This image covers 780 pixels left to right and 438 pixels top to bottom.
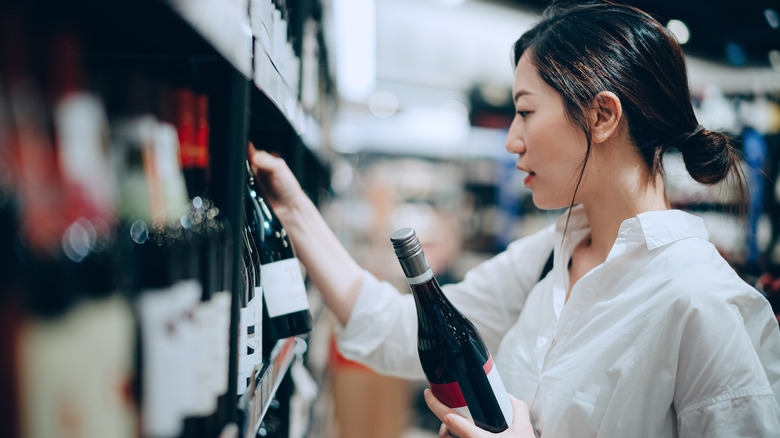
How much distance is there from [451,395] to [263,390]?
359mm

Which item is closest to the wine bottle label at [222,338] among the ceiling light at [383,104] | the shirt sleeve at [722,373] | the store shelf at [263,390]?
the store shelf at [263,390]

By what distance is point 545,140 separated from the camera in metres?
1.01

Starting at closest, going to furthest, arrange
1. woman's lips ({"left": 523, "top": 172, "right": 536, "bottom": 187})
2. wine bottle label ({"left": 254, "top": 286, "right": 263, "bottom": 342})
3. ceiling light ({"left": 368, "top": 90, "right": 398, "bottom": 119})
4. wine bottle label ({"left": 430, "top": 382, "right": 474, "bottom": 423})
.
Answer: wine bottle label ({"left": 254, "top": 286, "right": 263, "bottom": 342}), wine bottle label ({"left": 430, "top": 382, "right": 474, "bottom": 423}), woman's lips ({"left": 523, "top": 172, "right": 536, "bottom": 187}), ceiling light ({"left": 368, "top": 90, "right": 398, "bottom": 119})

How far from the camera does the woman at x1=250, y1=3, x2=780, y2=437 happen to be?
818 millimetres

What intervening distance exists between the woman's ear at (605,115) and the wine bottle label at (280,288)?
71 centimetres

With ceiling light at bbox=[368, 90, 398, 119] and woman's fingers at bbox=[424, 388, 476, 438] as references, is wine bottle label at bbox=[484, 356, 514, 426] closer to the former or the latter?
woman's fingers at bbox=[424, 388, 476, 438]

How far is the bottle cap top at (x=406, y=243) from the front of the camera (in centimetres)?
82

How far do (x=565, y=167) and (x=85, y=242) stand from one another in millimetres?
916

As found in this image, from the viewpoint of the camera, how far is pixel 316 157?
5.69 ft

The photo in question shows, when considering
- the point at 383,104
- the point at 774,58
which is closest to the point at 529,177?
the point at 774,58

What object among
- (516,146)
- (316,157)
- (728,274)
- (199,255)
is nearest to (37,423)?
(199,255)

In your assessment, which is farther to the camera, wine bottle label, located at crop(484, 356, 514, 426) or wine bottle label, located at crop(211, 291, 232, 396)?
wine bottle label, located at crop(484, 356, 514, 426)

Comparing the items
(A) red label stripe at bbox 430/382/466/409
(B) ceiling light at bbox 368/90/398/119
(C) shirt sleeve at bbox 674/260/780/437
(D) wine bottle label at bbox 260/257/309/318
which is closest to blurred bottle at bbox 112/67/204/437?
(D) wine bottle label at bbox 260/257/309/318

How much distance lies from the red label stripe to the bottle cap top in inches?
10.7
